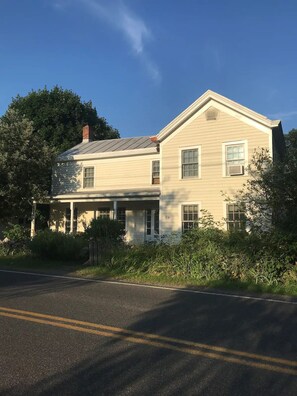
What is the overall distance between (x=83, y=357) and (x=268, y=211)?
34.8ft

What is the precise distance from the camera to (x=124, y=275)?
40.3ft

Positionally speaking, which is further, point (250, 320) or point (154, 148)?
point (154, 148)

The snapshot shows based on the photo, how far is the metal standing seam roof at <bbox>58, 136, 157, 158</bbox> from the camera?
82.3ft

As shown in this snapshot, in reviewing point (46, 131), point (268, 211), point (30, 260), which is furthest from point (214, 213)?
point (46, 131)

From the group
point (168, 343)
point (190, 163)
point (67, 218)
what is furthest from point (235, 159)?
point (168, 343)

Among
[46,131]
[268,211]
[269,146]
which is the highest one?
[46,131]

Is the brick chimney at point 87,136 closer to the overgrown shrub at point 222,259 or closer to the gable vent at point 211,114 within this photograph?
the gable vent at point 211,114

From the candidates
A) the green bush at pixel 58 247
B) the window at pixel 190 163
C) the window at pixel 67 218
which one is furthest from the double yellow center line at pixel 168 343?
the window at pixel 67 218

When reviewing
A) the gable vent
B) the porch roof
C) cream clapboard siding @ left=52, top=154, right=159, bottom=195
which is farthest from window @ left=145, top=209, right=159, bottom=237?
the gable vent

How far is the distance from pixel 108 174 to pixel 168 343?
64.4ft

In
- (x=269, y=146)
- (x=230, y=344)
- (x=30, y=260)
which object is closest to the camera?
(x=230, y=344)

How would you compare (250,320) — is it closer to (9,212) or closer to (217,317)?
(217,317)

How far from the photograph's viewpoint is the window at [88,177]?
25219 millimetres

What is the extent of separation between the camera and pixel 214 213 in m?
19.7
